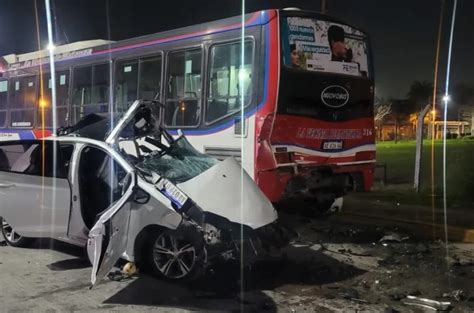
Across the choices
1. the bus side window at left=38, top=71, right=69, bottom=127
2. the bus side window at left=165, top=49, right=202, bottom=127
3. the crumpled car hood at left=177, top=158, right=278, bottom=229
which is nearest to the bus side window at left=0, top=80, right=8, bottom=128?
the bus side window at left=38, top=71, right=69, bottom=127

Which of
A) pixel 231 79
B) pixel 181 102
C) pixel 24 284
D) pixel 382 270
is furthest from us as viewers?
pixel 181 102

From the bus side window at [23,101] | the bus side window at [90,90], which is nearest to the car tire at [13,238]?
the bus side window at [90,90]

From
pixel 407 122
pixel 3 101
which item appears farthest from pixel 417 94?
pixel 3 101

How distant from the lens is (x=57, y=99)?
40.5ft

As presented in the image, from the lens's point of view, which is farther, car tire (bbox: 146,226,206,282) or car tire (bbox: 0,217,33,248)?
car tire (bbox: 0,217,33,248)

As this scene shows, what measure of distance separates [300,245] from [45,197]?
11.2 feet

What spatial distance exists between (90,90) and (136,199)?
6.29 m

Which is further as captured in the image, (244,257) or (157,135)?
(157,135)

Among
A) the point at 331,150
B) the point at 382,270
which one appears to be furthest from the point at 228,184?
the point at 331,150

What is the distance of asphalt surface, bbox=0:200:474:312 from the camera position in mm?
5227

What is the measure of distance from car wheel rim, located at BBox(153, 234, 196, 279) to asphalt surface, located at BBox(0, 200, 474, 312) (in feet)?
0.51

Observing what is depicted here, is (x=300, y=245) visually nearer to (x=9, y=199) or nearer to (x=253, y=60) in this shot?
(x=253, y=60)

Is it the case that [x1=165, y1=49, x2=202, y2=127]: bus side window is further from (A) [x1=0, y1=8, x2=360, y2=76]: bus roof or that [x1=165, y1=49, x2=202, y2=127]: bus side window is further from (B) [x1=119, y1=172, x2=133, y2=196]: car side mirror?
(B) [x1=119, y1=172, x2=133, y2=196]: car side mirror

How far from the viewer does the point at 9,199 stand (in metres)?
7.18
